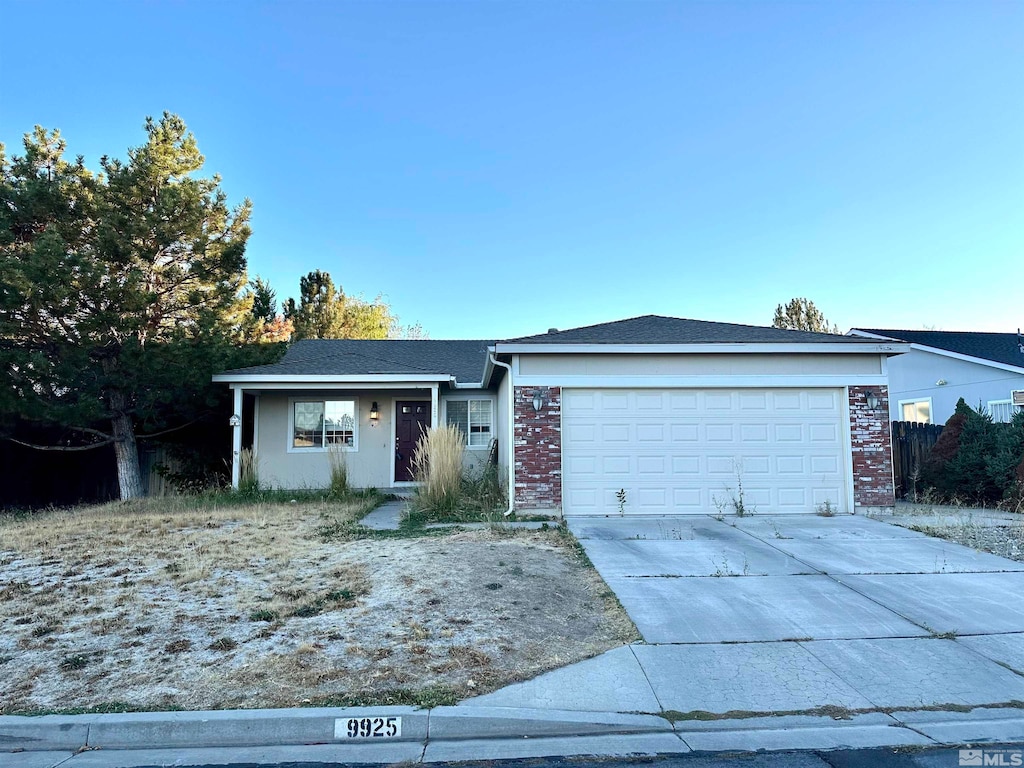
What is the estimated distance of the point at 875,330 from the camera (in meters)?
18.4

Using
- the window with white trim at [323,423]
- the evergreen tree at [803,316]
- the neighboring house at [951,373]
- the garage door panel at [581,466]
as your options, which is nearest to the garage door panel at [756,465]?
the garage door panel at [581,466]

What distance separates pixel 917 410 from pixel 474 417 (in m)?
12.8

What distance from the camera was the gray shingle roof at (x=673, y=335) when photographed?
991cm

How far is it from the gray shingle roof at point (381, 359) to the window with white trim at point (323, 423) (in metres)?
1.07

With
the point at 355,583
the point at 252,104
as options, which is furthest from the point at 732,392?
the point at 252,104

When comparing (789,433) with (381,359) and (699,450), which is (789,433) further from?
(381,359)

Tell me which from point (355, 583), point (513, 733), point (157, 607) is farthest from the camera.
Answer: point (355, 583)

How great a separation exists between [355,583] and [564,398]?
500 centimetres

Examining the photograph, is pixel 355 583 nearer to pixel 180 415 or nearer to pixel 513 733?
pixel 513 733

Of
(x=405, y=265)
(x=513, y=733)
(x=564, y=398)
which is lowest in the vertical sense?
(x=513, y=733)

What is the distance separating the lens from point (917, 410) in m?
17.4

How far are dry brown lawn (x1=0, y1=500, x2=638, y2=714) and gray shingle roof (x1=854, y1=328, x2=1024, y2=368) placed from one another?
45.5ft

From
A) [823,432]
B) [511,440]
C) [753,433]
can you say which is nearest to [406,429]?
[511,440]

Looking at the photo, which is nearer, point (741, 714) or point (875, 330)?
point (741, 714)
